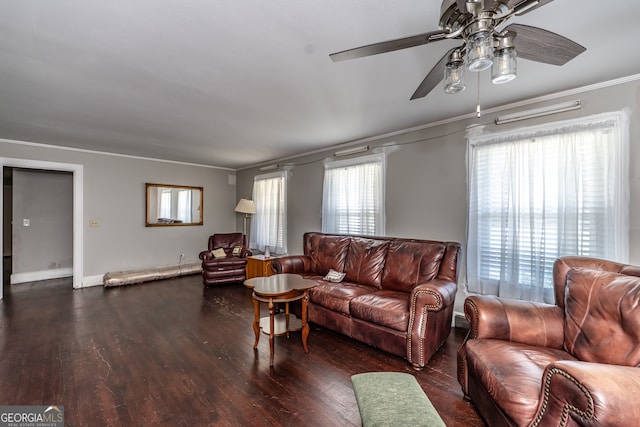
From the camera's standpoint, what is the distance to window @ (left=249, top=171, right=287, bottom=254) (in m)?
5.54

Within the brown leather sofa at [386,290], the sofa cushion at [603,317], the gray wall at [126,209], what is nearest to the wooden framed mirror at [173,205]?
the gray wall at [126,209]

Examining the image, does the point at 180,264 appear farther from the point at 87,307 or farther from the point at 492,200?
the point at 492,200

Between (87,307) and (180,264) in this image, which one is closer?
(87,307)

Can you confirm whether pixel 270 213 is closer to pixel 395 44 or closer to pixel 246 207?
pixel 246 207

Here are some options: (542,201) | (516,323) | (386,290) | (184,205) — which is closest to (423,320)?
(516,323)

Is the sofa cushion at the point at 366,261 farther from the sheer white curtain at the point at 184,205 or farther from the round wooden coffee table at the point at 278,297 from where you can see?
the sheer white curtain at the point at 184,205

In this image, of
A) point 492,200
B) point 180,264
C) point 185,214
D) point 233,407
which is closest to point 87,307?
point 180,264

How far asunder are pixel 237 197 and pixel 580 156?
245 inches

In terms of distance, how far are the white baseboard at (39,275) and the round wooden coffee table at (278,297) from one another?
17.0 ft

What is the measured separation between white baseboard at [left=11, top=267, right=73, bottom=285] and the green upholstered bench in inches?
272

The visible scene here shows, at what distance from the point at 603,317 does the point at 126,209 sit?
666cm

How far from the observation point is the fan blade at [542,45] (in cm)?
124

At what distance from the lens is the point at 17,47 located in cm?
186

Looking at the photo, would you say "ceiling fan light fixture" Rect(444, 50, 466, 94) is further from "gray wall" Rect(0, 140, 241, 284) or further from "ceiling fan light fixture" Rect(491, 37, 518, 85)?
"gray wall" Rect(0, 140, 241, 284)
